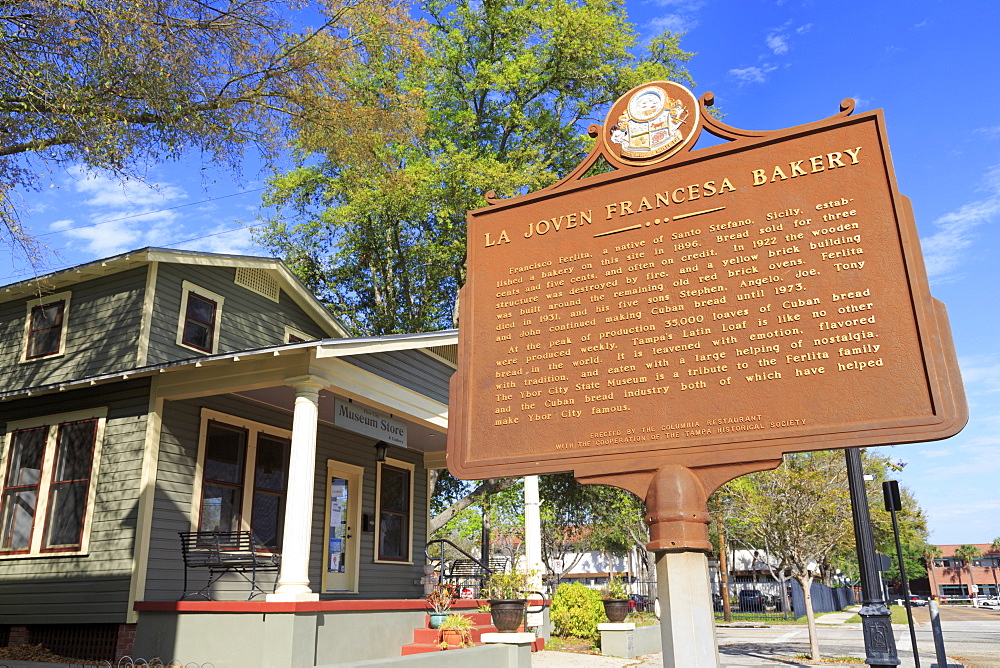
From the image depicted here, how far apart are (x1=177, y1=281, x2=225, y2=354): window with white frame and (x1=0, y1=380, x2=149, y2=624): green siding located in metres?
1.82

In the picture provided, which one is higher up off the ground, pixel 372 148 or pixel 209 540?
pixel 372 148

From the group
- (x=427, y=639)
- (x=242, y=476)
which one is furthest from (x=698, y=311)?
(x=242, y=476)

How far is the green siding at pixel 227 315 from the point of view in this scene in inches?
526

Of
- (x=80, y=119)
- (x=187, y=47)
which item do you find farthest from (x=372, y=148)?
(x=80, y=119)

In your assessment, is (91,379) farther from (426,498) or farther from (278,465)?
(426,498)

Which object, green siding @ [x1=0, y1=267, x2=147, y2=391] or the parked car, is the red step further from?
the parked car

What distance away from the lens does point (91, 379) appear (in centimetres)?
1168

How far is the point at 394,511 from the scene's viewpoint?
55.6 ft

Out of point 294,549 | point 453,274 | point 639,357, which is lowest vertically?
→ point 294,549

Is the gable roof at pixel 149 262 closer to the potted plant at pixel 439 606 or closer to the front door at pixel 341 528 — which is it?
the front door at pixel 341 528

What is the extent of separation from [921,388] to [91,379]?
38.2ft

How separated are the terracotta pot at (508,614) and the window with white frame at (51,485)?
6533 millimetres

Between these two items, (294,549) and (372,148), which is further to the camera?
(372,148)

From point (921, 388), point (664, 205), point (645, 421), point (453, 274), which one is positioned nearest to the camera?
point (921, 388)
